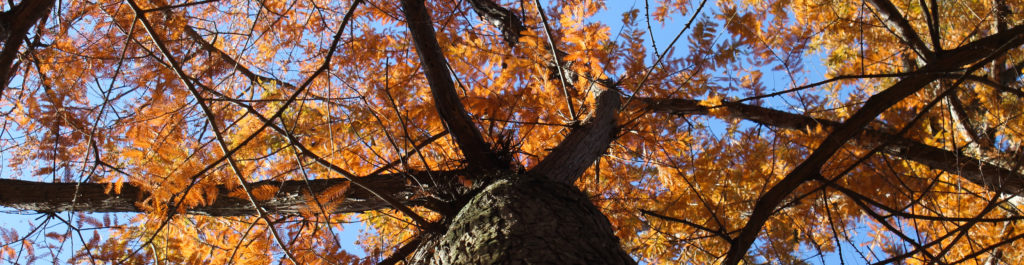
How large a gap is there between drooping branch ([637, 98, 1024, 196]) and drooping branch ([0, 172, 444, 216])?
1.51 metres

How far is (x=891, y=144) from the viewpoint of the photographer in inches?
126

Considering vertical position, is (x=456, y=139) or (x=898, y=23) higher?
(x=898, y=23)

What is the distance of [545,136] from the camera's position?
3.30 m

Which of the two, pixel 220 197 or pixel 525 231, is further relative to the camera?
pixel 220 197

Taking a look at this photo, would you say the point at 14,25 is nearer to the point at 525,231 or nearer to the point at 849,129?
the point at 525,231

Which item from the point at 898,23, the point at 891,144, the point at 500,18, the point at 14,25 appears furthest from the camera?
the point at 500,18

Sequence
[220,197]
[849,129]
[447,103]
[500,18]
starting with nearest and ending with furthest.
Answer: [849,129]
[447,103]
[220,197]
[500,18]

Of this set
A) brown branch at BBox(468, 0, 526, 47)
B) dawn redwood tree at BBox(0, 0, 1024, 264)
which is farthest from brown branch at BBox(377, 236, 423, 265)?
brown branch at BBox(468, 0, 526, 47)

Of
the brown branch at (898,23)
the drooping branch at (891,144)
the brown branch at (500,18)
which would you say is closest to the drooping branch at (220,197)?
the drooping branch at (891,144)

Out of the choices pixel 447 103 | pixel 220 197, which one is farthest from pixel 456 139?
pixel 220 197

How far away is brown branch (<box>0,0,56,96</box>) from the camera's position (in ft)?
6.54

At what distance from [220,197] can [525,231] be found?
166 centimetres

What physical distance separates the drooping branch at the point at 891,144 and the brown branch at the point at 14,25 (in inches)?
108

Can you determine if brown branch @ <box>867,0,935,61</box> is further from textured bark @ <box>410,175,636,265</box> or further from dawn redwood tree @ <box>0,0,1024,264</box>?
textured bark @ <box>410,175,636,265</box>
